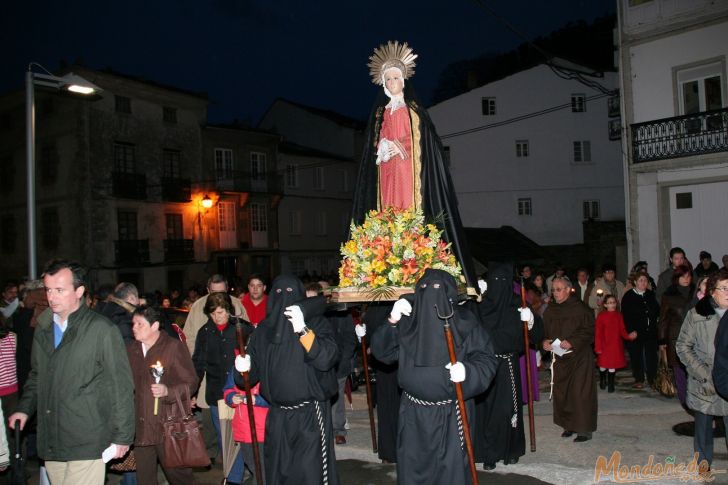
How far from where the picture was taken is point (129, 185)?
99.9ft

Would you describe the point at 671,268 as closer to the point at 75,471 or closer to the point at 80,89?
the point at 75,471

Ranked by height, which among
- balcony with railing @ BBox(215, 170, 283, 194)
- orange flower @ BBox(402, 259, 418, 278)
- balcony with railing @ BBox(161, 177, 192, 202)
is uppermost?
balcony with railing @ BBox(215, 170, 283, 194)

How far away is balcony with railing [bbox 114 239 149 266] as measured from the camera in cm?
2986

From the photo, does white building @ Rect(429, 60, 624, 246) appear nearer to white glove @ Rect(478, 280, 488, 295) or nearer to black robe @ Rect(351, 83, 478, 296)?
black robe @ Rect(351, 83, 478, 296)

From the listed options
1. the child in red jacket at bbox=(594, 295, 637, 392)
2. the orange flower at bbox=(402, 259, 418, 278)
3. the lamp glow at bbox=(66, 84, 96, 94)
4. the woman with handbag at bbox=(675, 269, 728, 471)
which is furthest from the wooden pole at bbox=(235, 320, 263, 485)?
the child in red jacket at bbox=(594, 295, 637, 392)

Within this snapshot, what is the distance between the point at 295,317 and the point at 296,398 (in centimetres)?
73

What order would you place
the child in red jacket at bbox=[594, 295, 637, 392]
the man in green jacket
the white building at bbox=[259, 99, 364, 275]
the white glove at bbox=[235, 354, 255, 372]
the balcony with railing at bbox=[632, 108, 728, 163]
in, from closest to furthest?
the man in green jacket < the white glove at bbox=[235, 354, 255, 372] < the child in red jacket at bbox=[594, 295, 637, 392] < the balcony with railing at bbox=[632, 108, 728, 163] < the white building at bbox=[259, 99, 364, 275]

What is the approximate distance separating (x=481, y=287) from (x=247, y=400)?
2925 mm

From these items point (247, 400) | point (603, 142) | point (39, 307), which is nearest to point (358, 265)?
point (247, 400)

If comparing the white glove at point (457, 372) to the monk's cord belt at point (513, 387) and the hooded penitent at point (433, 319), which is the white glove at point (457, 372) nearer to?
the hooded penitent at point (433, 319)

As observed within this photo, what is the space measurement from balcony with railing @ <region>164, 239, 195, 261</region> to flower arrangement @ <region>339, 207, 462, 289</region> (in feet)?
89.7

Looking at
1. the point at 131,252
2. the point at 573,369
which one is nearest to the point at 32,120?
the point at 573,369

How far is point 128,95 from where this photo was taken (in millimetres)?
30453

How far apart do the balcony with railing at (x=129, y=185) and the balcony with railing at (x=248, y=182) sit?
4305 millimetres
